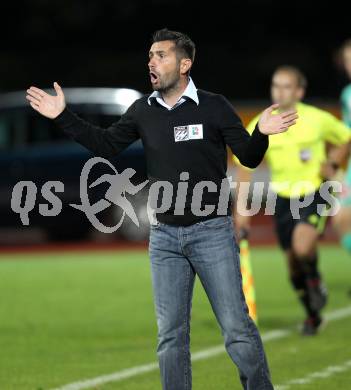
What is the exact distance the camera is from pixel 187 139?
7.10 metres

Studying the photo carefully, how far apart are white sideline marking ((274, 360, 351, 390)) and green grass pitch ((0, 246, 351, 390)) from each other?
0.04 metres

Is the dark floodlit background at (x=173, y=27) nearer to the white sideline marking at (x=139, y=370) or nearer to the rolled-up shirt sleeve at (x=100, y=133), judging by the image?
the white sideline marking at (x=139, y=370)

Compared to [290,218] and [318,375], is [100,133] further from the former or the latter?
[290,218]

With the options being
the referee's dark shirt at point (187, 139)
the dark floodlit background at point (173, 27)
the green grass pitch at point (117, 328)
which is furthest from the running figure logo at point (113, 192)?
the dark floodlit background at point (173, 27)

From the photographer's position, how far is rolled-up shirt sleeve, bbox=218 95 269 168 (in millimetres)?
6910

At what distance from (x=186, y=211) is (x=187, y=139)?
42 cm

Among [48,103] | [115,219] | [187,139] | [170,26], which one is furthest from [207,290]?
[170,26]

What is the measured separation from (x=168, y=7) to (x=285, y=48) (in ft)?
12.8

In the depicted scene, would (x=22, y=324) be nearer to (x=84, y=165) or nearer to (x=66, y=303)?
(x=66, y=303)

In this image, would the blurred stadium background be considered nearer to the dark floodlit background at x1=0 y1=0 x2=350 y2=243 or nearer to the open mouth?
the dark floodlit background at x1=0 y1=0 x2=350 y2=243

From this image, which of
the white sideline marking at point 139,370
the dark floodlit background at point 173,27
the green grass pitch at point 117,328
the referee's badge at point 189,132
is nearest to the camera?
the referee's badge at point 189,132

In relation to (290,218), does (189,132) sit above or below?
above

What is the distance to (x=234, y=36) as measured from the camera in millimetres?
38250

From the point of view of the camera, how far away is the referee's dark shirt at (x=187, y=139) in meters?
7.09
